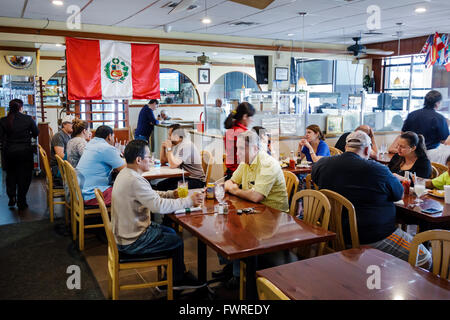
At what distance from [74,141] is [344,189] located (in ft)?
10.7

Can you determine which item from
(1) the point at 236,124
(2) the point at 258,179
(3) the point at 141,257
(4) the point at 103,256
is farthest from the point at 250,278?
(1) the point at 236,124

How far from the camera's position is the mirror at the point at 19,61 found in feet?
28.4

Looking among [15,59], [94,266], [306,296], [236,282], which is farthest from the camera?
[15,59]

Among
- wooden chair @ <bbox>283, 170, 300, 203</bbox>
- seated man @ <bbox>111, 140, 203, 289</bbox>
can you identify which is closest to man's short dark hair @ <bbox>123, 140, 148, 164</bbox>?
seated man @ <bbox>111, 140, 203, 289</bbox>

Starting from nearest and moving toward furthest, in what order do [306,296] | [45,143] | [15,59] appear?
[306,296]
[45,143]
[15,59]

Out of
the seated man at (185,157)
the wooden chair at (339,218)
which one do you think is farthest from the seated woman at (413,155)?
the seated man at (185,157)

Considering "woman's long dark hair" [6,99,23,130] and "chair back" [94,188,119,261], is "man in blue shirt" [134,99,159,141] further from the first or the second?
"chair back" [94,188,119,261]

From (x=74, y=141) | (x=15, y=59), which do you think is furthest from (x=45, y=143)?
(x=74, y=141)

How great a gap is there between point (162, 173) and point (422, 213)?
2.61m

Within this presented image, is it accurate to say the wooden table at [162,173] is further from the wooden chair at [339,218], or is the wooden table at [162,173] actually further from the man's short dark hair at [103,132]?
the wooden chair at [339,218]

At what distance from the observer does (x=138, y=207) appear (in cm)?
266
